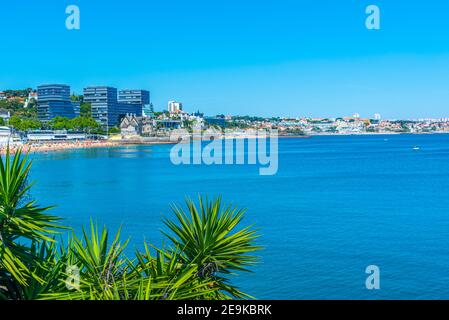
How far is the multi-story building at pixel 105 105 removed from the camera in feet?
545

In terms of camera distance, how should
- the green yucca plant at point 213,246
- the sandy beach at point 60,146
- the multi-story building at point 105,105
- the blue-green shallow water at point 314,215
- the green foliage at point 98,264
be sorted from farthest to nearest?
the multi-story building at point 105,105, the sandy beach at point 60,146, the blue-green shallow water at point 314,215, the green yucca plant at point 213,246, the green foliage at point 98,264

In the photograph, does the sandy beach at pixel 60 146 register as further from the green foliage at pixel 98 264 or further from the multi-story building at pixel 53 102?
the green foliage at pixel 98 264

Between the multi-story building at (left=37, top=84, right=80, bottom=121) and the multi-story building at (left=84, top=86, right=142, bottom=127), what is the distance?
9946mm

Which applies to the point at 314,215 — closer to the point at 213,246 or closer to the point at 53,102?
the point at 213,246

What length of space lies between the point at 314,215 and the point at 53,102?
462ft

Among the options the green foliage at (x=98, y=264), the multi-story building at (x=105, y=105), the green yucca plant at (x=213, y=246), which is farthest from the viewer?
the multi-story building at (x=105, y=105)

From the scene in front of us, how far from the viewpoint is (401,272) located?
672 inches

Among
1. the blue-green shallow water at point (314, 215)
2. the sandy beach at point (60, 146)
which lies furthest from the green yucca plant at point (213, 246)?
the sandy beach at point (60, 146)

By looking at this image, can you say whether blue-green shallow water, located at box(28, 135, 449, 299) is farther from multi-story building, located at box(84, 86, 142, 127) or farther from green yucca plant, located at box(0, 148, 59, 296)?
multi-story building, located at box(84, 86, 142, 127)

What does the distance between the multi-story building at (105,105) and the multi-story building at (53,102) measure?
32.6 ft

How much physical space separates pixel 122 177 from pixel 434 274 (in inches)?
1492

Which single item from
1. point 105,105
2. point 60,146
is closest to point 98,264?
point 60,146

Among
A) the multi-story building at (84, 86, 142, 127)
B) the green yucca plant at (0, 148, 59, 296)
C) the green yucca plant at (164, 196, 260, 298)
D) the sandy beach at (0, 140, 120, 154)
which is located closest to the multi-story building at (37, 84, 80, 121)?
the multi-story building at (84, 86, 142, 127)
